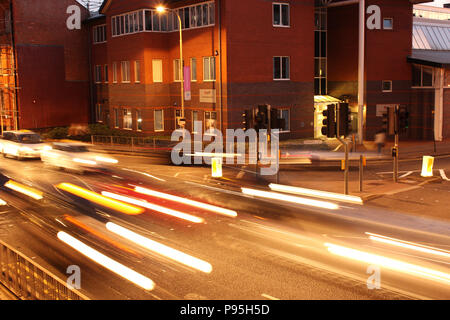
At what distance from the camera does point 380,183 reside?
21391mm

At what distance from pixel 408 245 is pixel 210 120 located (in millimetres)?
24900

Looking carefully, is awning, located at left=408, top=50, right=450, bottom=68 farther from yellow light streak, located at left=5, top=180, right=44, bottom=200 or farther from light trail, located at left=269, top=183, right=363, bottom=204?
yellow light streak, located at left=5, top=180, right=44, bottom=200

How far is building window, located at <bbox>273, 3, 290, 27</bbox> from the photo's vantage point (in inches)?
1404

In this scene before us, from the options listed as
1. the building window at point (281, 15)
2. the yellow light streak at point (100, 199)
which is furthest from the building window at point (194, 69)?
the yellow light streak at point (100, 199)

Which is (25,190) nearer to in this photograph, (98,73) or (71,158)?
(71,158)

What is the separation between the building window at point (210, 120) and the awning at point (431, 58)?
1577cm

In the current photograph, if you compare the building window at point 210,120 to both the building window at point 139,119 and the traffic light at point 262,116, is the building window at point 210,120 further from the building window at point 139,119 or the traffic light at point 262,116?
the traffic light at point 262,116

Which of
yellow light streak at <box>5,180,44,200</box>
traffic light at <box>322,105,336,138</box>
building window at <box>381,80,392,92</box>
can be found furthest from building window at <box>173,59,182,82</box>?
traffic light at <box>322,105,336,138</box>

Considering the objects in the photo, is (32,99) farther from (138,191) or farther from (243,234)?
(243,234)

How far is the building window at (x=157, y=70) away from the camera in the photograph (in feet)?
131

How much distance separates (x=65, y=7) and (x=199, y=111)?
2072 centimetres

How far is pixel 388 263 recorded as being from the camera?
11.3 meters

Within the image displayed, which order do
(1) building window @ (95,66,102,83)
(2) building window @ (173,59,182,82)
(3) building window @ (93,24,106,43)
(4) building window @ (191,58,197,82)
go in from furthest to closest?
(1) building window @ (95,66,102,83) < (3) building window @ (93,24,106,43) < (2) building window @ (173,59,182,82) < (4) building window @ (191,58,197,82)

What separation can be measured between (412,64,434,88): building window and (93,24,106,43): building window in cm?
2813
